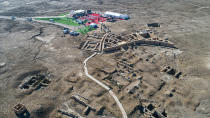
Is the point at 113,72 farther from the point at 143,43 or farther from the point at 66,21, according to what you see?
the point at 66,21

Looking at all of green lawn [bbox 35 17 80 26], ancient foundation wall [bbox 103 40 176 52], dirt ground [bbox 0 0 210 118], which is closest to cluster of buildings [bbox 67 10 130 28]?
green lawn [bbox 35 17 80 26]

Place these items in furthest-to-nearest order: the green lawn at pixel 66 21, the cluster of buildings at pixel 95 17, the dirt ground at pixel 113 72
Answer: the cluster of buildings at pixel 95 17, the green lawn at pixel 66 21, the dirt ground at pixel 113 72

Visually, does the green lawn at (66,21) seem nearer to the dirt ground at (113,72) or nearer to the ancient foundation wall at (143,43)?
the dirt ground at (113,72)

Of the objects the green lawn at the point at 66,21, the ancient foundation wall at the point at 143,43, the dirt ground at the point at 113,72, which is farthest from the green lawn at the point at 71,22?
the ancient foundation wall at the point at 143,43

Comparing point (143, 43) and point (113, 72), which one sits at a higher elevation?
point (143, 43)

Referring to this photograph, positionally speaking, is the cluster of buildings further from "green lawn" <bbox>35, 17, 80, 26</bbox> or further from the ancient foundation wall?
the ancient foundation wall

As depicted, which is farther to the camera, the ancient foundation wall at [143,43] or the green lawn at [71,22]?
the green lawn at [71,22]

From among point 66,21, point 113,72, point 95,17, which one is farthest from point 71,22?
point 113,72

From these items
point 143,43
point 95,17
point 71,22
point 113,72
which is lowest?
point 113,72

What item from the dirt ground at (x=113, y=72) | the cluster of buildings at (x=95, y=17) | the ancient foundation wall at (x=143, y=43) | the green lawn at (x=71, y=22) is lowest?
the dirt ground at (x=113, y=72)

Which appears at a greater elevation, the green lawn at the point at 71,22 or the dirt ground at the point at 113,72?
the green lawn at the point at 71,22
